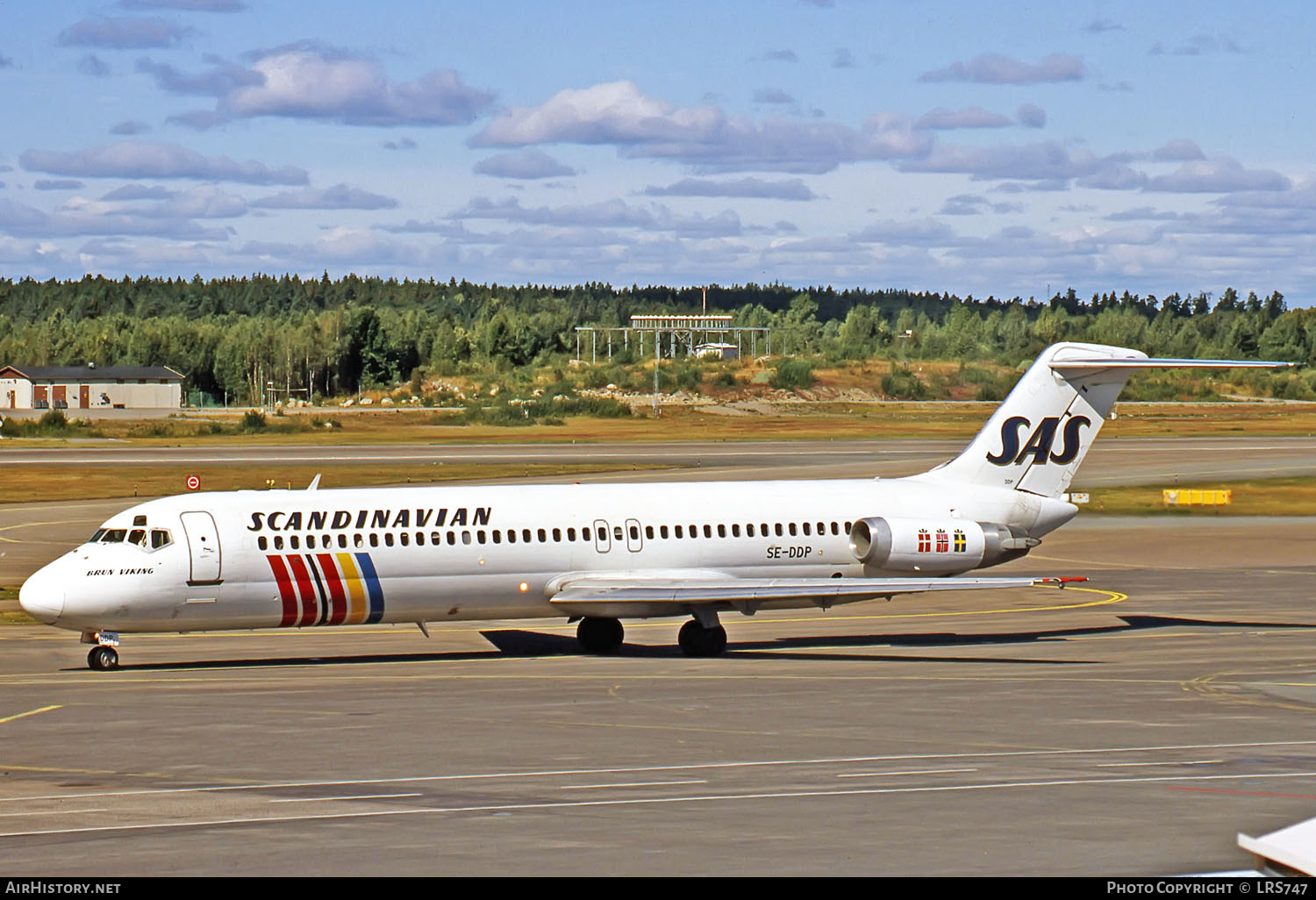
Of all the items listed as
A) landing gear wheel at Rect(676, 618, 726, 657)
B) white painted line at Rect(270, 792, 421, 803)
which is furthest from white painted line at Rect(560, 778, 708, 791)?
landing gear wheel at Rect(676, 618, 726, 657)

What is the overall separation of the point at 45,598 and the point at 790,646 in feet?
55.4

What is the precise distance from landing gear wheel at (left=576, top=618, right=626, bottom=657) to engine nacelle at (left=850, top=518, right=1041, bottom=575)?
5963mm

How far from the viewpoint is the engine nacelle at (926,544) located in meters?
39.7

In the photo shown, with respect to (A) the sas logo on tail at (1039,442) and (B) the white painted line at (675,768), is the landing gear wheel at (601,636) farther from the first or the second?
(B) the white painted line at (675,768)

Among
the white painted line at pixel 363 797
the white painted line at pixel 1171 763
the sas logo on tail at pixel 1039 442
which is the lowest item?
the white painted line at pixel 1171 763

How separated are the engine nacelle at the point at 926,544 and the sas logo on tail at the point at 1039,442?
231cm

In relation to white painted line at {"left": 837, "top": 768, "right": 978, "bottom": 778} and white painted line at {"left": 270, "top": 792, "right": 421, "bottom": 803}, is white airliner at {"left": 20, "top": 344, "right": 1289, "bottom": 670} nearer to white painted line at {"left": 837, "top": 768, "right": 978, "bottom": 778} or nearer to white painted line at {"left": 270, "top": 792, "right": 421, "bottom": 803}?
white painted line at {"left": 837, "top": 768, "right": 978, "bottom": 778}

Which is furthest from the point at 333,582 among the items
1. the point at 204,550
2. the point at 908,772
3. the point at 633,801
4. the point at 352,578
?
the point at 908,772

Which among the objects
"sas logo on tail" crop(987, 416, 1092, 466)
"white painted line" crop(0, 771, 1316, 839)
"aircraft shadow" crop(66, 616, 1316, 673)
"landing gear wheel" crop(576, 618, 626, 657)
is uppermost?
"sas logo on tail" crop(987, 416, 1092, 466)

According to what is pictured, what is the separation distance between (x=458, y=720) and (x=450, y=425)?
133828 mm

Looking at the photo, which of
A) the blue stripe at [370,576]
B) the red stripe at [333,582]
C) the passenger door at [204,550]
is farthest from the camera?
the blue stripe at [370,576]

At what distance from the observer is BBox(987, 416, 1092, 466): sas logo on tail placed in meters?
42.5

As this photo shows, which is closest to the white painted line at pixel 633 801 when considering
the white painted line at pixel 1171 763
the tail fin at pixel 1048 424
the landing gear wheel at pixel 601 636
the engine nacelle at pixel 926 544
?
the white painted line at pixel 1171 763

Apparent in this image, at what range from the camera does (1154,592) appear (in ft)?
165
